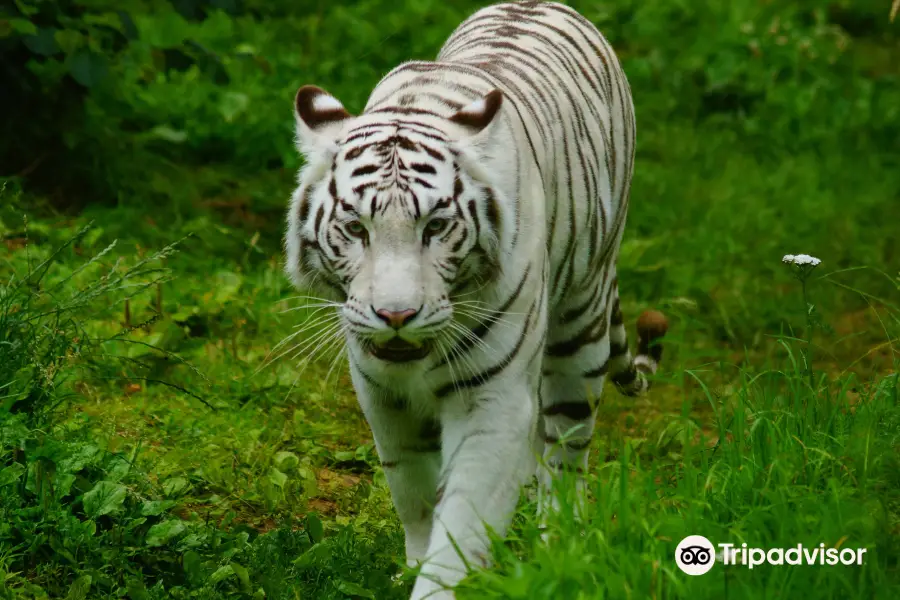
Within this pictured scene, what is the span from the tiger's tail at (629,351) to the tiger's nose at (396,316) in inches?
73.8

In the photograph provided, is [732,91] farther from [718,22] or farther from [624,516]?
[624,516]

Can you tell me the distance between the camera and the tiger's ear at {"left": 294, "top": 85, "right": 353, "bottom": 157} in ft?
11.3

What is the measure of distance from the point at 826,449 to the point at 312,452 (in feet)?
6.65

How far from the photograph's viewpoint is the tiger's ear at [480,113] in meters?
3.33

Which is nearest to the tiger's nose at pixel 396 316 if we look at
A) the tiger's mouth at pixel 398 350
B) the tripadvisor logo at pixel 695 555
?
the tiger's mouth at pixel 398 350

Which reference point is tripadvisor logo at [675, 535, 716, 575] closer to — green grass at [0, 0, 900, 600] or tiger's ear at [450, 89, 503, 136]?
green grass at [0, 0, 900, 600]

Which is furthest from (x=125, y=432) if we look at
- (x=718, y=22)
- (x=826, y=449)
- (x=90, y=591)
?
(x=718, y=22)

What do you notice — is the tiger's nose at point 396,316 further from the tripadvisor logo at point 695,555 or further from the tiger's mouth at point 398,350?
the tripadvisor logo at point 695,555

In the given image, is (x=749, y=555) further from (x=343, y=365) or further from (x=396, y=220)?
(x=343, y=365)

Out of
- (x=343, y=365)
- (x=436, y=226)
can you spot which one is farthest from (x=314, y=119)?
(x=343, y=365)

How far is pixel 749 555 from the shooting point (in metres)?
2.99

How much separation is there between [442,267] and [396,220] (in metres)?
0.17

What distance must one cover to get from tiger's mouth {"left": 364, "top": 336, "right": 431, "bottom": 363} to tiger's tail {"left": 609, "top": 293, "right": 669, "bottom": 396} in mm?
1685

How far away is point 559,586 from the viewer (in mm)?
2910
